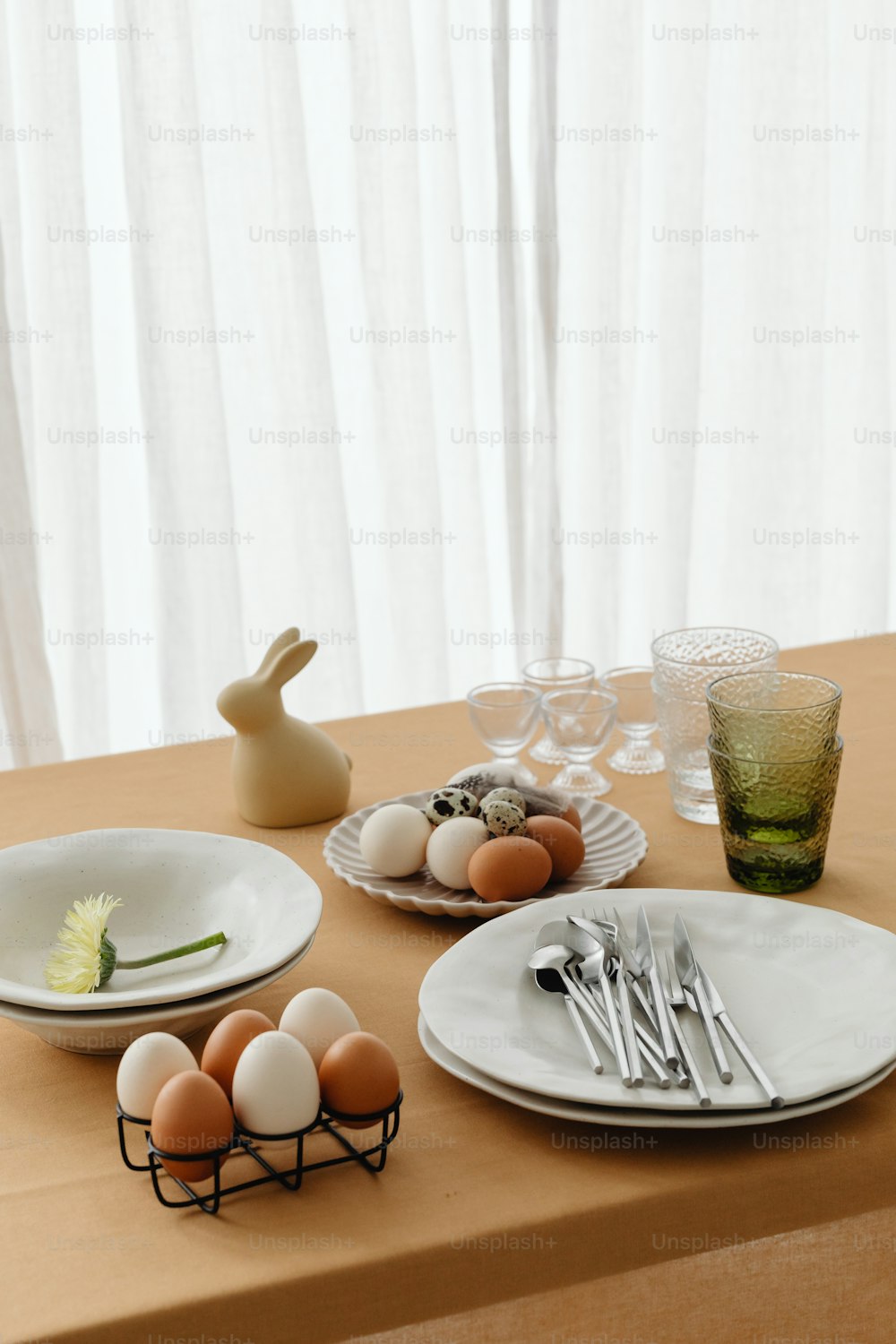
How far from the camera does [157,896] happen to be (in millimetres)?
888

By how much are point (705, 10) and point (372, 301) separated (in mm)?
908

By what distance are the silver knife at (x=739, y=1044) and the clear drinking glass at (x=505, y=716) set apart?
39cm

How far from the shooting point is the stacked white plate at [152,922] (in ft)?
2.27

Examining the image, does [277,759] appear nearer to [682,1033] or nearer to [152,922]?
[152,922]

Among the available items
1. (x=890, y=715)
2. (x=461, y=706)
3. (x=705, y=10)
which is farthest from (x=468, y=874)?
(x=705, y=10)

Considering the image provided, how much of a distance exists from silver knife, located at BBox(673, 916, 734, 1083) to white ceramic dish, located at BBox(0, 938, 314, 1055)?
0.78 ft

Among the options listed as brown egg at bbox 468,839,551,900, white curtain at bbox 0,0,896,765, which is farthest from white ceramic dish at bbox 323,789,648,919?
white curtain at bbox 0,0,896,765

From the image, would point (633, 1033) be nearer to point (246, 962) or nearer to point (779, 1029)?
point (779, 1029)

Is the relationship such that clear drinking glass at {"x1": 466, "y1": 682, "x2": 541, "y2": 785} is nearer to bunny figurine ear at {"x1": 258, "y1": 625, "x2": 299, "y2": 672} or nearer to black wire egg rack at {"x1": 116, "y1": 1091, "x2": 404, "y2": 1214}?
bunny figurine ear at {"x1": 258, "y1": 625, "x2": 299, "y2": 672}

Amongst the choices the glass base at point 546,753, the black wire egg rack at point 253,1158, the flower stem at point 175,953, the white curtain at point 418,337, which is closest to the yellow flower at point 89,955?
the flower stem at point 175,953

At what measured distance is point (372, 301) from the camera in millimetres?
2361

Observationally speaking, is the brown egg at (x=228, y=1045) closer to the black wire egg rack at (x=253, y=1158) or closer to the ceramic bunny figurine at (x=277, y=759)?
the black wire egg rack at (x=253, y=1158)

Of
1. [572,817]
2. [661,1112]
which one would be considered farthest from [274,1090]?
[572,817]

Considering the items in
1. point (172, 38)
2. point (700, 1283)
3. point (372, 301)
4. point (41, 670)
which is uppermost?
point (172, 38)
